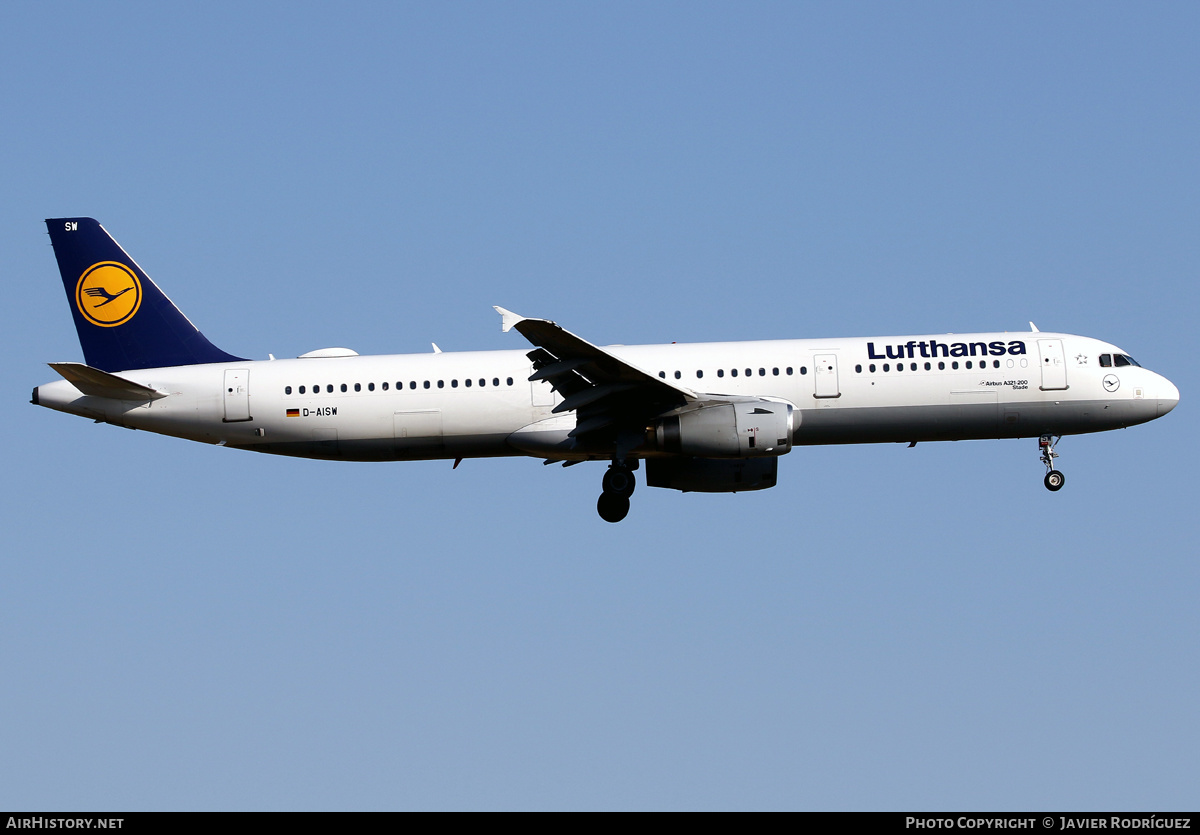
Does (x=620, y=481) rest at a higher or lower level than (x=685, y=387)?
lower

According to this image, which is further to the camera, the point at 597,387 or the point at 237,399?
the point at 237,399

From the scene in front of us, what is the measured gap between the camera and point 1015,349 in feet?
114

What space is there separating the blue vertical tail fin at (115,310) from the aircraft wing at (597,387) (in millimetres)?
9818

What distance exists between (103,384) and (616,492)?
13626mm

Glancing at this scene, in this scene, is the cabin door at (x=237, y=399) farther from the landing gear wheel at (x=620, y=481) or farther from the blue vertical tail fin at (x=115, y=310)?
the landing gear wheel at (x=620, y=481)

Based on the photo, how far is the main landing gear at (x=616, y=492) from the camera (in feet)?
115

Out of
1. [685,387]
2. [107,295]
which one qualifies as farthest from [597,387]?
[107,295]

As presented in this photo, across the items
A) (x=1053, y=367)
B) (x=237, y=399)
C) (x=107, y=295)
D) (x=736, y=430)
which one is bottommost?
(x=736, y=430)

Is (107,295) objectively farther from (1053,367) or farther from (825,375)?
(1053,367)

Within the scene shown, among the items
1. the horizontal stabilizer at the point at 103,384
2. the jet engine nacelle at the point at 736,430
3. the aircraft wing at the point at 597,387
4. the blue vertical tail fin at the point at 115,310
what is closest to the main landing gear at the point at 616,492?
→ the aircraft wing at the point at 597,387

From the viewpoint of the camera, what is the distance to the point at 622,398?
3344cm

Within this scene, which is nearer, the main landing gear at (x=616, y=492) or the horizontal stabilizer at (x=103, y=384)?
the horizontal stabilizer at (x=103, y=384)

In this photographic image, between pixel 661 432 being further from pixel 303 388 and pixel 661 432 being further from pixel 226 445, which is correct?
pixel 226 445

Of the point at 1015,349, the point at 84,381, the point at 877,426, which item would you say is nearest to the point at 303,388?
the point at 84,381
